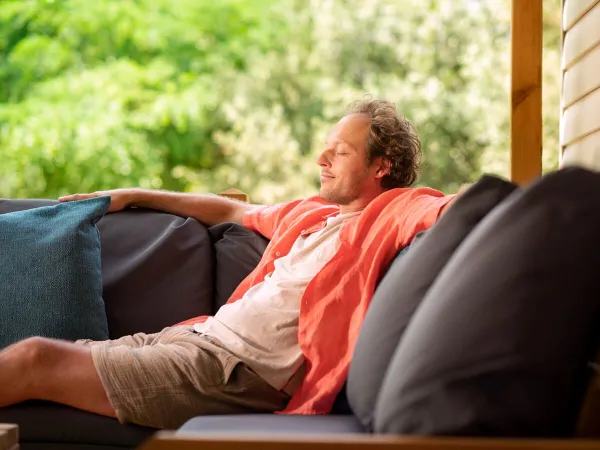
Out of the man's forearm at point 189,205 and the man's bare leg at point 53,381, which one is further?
the man's forearm at point 189,205

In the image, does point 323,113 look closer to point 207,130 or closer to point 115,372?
point 207,130

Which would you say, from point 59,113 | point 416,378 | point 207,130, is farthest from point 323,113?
point 416,378

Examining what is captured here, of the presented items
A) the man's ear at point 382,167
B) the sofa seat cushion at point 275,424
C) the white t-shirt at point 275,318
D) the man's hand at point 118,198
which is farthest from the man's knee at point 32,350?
the man's ear at point 382,167

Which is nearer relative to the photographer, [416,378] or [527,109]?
[416,378]

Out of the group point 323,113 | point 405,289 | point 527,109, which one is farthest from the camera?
point 323,113

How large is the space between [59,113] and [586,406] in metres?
6.76

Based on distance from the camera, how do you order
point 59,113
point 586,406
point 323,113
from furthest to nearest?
point 323,113
point 59,113
point 586,406

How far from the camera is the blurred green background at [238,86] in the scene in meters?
7.43

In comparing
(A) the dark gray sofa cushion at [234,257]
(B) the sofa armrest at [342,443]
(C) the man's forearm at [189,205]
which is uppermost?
(C) the man's forearm at [189,205]

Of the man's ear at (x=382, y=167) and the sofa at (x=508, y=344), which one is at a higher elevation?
the man's ear at (x=382, y=167)

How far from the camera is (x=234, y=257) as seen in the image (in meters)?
2.53

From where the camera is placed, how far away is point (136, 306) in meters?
2.46

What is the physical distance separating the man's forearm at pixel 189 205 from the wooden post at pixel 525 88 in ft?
2.89

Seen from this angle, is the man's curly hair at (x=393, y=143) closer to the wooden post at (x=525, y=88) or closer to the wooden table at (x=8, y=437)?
the wooden post at (x=525, y=88)
